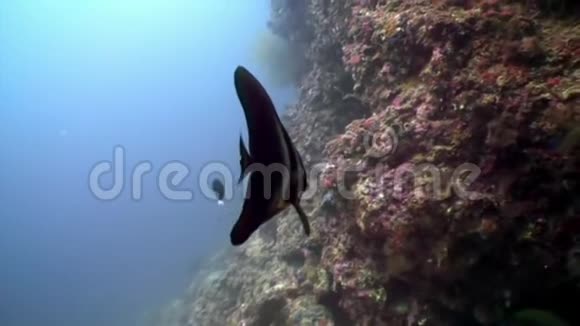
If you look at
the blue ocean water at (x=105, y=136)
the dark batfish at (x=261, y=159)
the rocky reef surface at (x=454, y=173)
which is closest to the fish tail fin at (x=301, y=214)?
the dark batfish at (x=261, y=159)

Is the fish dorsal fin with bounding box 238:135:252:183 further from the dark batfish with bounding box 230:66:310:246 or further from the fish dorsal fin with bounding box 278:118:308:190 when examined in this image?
the fish dorsal fin with bounding box 278:118:308:190

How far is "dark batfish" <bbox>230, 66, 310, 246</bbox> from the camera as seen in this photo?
4.04 ft

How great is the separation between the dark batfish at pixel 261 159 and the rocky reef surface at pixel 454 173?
3.05 metres

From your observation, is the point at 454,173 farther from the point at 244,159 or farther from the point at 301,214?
the point at 244,159

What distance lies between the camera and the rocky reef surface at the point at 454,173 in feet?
11.9

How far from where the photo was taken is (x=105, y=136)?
502 feet

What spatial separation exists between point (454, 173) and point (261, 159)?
3.55 meters

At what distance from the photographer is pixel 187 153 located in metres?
109

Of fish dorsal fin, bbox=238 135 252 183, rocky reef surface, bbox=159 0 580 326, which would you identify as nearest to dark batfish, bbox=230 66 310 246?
fish dorsal fin, bbox=238 135 252 183

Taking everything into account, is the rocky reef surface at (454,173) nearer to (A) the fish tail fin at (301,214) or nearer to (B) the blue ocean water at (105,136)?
(A) the fish tail fin at (301,214)

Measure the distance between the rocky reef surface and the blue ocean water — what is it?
26960 mm

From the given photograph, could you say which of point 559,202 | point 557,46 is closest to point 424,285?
point 559,202

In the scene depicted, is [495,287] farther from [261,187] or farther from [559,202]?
[261,187]

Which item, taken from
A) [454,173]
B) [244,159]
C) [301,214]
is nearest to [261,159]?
[244,159]
